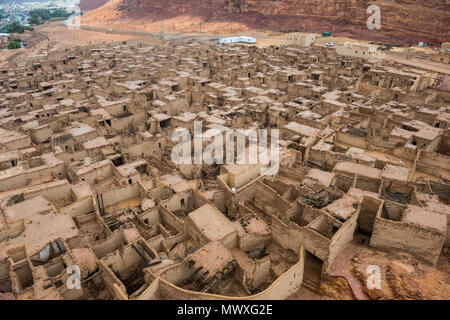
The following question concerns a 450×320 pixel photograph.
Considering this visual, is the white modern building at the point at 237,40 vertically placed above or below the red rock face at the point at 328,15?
below

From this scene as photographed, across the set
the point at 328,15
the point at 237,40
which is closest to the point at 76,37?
the point at 237,40

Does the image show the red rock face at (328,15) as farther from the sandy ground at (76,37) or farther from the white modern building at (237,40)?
the sandy ground at (76,37)

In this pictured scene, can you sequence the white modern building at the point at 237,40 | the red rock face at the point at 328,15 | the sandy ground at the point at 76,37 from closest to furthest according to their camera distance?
the red rock face at the point at 328,15 → the white modern building at the point at 237,40 → the sandy ground at the point at 76,37

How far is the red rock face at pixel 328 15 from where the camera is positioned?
76250mm

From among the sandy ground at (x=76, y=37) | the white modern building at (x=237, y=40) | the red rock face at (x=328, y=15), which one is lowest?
the sandy ground at (x=76, y=37)

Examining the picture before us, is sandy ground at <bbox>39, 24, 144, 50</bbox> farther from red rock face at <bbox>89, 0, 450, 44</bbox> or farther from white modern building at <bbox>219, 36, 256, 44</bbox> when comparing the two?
white modern building at <bbox>219, 36, 256, 44</bbox>

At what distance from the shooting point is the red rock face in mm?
76250

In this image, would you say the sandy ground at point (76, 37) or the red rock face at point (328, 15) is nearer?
the red rock face at point (328, 15)

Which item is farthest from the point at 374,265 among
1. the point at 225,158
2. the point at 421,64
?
the point at 421,64

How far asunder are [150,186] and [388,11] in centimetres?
8758

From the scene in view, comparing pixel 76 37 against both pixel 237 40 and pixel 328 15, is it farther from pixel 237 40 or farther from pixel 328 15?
pixel 328 15

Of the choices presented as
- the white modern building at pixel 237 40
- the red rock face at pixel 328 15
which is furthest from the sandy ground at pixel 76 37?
the white modern building at pixel 237 40

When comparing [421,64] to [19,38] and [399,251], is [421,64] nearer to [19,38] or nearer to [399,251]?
[399,251]

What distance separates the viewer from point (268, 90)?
1471 inches
